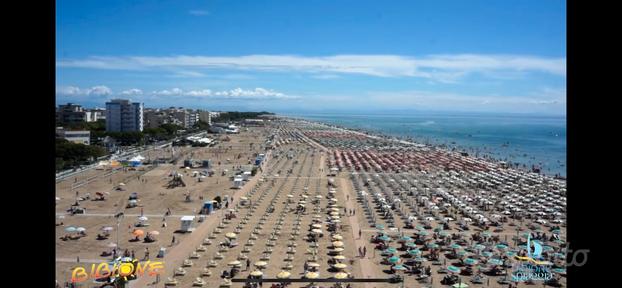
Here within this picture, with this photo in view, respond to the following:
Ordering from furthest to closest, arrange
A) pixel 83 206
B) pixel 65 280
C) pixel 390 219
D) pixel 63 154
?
1. pixel 63 154
2. pixel 83 206
3. pixel 390 219
4. pixel 65 280

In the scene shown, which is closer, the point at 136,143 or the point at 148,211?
the point at 148,211

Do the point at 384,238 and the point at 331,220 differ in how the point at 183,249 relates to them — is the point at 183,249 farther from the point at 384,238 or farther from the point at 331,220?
the point at 384,238

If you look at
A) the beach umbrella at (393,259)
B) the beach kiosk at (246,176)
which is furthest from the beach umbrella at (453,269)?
the beach kiosk at (246,176)

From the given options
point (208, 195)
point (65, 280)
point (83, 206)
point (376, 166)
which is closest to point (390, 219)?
point (208, 195)

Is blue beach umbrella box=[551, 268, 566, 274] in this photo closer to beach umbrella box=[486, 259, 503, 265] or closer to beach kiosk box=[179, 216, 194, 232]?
beach umbrella box=[486, 259, 503, 265]

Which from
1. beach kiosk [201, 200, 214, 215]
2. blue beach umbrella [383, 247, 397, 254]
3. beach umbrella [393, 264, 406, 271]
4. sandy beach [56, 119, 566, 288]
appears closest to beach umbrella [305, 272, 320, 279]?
sandy beach [56, 119, 566, 288]

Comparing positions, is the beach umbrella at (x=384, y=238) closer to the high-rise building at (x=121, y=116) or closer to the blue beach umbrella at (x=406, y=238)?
the blue beach umbrella at (x=406, y=238)

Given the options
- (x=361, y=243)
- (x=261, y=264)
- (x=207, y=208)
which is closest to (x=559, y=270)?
(x=361, y=243)
